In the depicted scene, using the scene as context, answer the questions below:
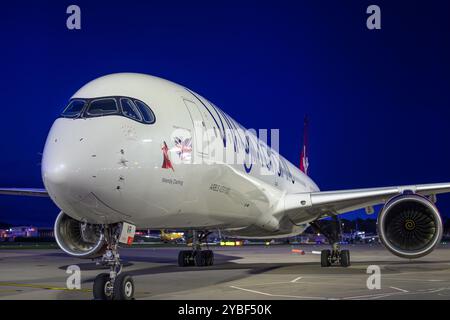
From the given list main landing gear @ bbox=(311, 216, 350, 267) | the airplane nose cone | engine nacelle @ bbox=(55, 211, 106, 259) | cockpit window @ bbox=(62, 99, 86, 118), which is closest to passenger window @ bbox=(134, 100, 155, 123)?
cockpit window @ bbox=(62, 99, 86, 118)

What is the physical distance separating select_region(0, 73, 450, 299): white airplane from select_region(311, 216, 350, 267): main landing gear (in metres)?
3.74

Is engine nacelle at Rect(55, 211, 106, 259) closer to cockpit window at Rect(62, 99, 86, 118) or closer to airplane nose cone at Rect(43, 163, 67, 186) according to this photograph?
cockpit window at Rect(62, 99, 86, 118)

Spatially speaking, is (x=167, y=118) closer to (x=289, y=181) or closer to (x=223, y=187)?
(x=223, y=187)

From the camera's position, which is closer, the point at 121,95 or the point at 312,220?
the point at 121,95

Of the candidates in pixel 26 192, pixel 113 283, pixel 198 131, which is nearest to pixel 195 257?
pixel 26 192

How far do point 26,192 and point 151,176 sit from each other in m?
10.3

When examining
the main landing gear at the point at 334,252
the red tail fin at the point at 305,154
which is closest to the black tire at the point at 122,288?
the main landing gear at the point at 334,252

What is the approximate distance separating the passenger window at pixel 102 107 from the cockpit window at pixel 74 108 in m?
0.17

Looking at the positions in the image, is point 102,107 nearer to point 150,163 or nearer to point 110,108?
point 110,108

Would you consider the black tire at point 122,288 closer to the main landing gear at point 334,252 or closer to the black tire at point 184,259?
the black tire at point 184,259

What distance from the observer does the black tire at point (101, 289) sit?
945cm

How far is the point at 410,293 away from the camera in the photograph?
423 inches
